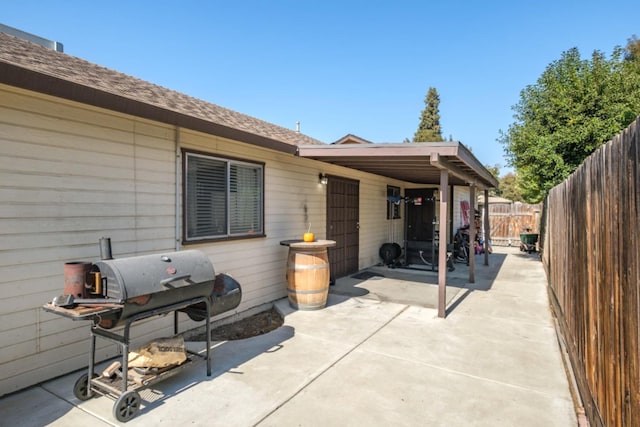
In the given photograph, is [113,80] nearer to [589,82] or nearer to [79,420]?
[79,420]

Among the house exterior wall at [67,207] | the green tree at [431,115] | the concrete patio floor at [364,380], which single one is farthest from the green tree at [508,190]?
the house exterior wall at [67,207]

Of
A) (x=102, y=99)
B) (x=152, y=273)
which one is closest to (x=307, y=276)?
(x=152, y=273)

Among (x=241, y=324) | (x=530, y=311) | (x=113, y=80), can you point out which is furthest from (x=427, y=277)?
(x=113, y=80)

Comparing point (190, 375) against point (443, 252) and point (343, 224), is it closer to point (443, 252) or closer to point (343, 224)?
point (443, 252)

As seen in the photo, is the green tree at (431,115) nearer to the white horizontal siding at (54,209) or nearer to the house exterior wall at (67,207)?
the house exterior wall at (67,207)

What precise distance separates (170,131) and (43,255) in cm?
178

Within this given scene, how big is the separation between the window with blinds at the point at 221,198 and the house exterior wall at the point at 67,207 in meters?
0.15

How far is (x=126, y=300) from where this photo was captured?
8.24 feet

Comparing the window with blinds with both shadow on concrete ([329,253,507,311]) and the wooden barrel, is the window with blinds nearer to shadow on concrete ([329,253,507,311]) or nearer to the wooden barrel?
the wooden barrel

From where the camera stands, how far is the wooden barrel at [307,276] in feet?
16.9

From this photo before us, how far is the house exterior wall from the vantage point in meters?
2.81

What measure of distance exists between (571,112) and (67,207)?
11.8 metres

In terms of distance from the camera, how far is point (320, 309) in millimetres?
5281

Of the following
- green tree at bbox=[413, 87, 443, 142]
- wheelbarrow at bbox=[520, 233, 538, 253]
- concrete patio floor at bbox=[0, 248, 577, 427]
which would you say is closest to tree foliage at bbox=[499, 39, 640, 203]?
wheelbarrow at bbox=[520, 233, 538, 253]
